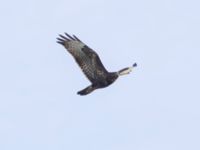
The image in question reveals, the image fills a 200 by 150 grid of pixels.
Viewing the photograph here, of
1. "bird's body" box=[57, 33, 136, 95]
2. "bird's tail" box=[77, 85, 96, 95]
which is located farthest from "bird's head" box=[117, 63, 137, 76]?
"bird's tail" box=[77, 85, 96, 95]

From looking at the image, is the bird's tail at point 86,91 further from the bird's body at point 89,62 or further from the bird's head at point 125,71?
the bird's head at point 125,71

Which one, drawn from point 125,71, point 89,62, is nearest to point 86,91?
point 89,62

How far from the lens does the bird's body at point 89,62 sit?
9.76 meters

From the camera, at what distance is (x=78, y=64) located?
979cm

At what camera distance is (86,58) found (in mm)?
9789

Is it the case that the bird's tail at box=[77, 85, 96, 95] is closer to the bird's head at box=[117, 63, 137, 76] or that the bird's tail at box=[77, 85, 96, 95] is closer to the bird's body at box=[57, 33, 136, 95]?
the bird's body at box=[57, 33, 136, 95]

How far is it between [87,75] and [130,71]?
150cm

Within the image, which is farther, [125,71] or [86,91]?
[125,71]

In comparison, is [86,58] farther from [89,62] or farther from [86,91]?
[86,91]

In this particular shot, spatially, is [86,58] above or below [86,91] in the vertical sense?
above

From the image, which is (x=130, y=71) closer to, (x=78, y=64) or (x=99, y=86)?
(x=99, y=86)

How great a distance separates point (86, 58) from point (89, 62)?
0.17m

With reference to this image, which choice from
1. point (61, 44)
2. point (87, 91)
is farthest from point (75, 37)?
point (87, 91)

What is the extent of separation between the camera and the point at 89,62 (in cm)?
977
